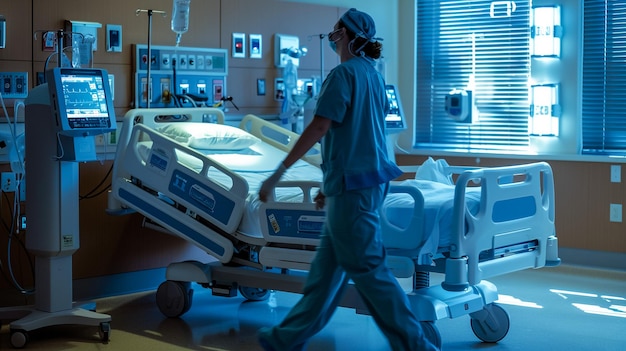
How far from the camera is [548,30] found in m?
6.45

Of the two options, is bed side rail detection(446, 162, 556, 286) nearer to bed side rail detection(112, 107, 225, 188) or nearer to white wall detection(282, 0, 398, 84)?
bed side rail detection(112, 107, 225, 188)

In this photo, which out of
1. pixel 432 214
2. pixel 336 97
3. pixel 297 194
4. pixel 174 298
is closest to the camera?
pixel 336 97

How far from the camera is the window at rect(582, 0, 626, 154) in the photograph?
629cm

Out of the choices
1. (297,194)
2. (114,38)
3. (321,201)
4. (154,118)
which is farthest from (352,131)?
(114,38)

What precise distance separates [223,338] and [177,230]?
24.3 inches

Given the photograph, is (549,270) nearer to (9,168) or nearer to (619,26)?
(619,26)

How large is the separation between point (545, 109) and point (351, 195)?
11.1 feet

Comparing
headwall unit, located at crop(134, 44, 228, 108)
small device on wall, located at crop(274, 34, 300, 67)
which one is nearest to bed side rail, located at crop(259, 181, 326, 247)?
headwall unit, located at crop(134, 44, 228, 108)

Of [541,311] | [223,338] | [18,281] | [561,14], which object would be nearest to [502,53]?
[561,14]

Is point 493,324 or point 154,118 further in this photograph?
point 154,118

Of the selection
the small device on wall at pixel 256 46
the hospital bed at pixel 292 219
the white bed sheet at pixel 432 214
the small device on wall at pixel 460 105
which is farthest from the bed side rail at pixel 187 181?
the small device on wall at pixel 460 105

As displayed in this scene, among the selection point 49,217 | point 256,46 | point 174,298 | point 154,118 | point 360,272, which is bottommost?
point 174,298

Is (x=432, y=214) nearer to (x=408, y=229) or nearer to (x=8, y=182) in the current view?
(x=408, y=229)

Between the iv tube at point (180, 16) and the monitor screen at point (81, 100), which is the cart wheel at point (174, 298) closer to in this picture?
the monitor screen at point (81, 100)
